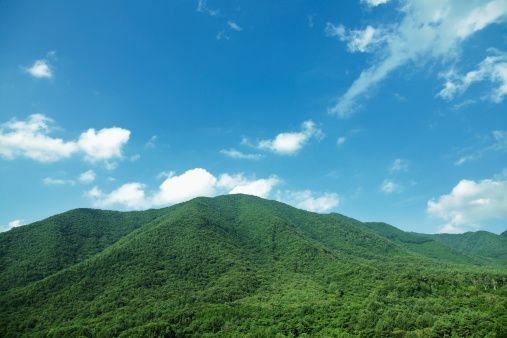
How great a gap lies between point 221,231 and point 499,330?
102 m

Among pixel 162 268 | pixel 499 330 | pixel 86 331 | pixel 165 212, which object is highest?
pixel 165 212

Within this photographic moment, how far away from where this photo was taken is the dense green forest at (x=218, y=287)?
213 ft

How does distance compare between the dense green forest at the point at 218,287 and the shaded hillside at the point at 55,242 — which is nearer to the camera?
the dense green forest at the point at 218,287

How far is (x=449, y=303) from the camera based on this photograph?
75875 millimetres

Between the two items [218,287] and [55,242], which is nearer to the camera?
[218,287]

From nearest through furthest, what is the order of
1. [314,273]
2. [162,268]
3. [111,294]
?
[111,294]
[162,268]
[314,273]

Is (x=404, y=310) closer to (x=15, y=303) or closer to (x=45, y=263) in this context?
(x=15, y=303)

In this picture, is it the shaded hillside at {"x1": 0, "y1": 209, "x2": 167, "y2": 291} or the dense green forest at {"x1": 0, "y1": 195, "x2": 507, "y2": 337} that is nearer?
the dense green forest at {"x1": 0, "y1": 195, "x2": 507, "y2": 337}

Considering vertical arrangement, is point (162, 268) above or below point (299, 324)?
above

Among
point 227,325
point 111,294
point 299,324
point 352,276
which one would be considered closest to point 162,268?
point 111,294

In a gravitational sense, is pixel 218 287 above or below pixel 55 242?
below

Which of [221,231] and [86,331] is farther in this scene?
[221,231]

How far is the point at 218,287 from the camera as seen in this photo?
298ft

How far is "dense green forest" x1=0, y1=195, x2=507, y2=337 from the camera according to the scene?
64812mm
